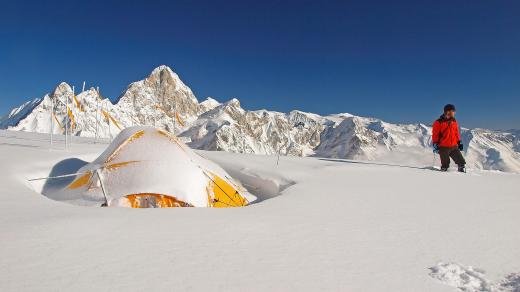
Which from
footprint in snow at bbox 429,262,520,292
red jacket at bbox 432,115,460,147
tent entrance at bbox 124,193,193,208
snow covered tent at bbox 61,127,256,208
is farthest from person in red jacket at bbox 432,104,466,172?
Result: footprint in snow at bbox 429,262,520,292

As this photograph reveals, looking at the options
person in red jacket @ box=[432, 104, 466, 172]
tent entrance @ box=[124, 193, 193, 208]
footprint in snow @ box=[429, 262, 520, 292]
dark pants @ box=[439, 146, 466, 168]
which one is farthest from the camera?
person in red jacket @ box=[432, 104, 466, 172]

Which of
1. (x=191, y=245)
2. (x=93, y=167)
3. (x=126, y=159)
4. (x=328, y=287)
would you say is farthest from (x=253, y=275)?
(x=93, y=167)

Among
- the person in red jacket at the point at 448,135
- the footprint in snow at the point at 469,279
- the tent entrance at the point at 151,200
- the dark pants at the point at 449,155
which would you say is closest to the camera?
the footprint in snow at the point at 469,279

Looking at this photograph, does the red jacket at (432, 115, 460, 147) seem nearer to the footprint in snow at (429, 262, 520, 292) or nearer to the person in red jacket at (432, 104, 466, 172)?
the person in red jacket at (432, 104, 466, 172)

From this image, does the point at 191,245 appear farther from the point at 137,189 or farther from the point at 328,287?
the point at 137,189

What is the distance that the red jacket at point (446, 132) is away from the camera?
41.4ft

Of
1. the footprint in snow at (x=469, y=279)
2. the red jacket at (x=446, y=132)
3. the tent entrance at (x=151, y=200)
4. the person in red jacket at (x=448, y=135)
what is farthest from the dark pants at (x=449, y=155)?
the footprint in snow at (x=469, y=279)

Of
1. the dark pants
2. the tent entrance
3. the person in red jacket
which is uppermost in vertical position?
the person in red jacket

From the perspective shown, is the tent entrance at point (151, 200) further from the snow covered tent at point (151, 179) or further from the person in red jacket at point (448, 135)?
the person in red jacket at point (448, 135)

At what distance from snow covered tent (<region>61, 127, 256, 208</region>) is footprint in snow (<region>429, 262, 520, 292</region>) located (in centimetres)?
548

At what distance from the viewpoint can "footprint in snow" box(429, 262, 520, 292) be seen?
3.12 m

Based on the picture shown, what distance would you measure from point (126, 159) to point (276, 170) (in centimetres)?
421

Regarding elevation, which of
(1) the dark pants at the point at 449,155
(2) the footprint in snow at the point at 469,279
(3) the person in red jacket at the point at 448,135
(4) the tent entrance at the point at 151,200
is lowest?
(4) the tent entrance at the point at 151,200

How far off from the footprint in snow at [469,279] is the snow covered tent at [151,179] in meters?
5.48
